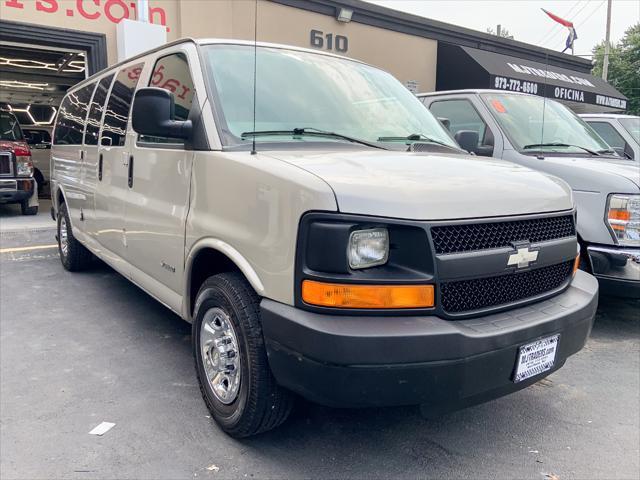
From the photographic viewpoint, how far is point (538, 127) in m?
5.50

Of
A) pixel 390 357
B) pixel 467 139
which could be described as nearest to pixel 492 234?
pixel 390 357

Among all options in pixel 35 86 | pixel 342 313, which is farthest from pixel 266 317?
pixel 35 86

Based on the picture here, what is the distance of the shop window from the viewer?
23.3 feet

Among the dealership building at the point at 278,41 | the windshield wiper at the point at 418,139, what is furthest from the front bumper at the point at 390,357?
the dealership building at the point at 278,41

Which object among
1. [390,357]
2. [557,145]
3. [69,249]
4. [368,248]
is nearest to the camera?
[390,357]

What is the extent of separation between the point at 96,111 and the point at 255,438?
3.44 meters

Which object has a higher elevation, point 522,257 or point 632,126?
point 632,126

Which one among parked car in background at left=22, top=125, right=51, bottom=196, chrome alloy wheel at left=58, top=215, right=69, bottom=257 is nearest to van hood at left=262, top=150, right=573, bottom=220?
chrome alloy wheel at left=58, top=215, right=69, bottom=257

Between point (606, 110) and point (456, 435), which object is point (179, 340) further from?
point (606, 110)

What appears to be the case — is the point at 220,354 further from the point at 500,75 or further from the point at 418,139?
the point at 500,75

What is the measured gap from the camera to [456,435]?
9.52 ft

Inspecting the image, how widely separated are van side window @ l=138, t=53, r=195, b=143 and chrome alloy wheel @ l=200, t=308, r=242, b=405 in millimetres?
1118

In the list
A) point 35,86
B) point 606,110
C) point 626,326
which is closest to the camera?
point 626,326

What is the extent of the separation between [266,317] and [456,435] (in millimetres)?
1343
